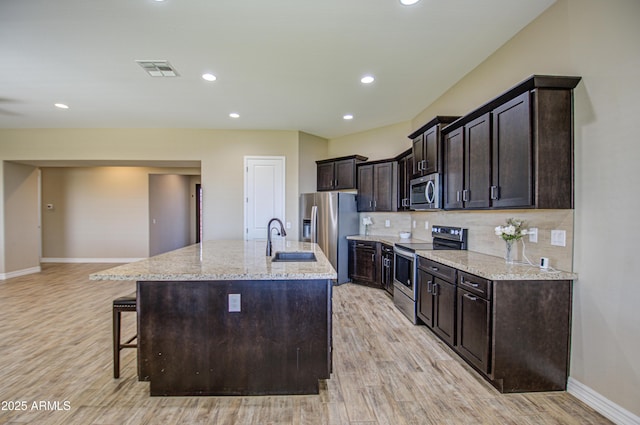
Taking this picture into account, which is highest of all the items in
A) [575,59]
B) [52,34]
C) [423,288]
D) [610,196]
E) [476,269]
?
[52,34]

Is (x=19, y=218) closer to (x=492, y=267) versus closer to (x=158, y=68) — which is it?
(x=158, y=68)

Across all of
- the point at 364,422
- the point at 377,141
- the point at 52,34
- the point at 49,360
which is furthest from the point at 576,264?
the point at 52,34

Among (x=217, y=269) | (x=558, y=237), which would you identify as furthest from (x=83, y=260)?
(x=558, y=237)

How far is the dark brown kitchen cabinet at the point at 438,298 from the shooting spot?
2574 mm

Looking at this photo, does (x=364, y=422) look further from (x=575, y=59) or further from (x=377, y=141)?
(x=377, y=141)

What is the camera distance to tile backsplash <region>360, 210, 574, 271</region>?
2092 millimetres

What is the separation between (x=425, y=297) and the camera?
306 cm

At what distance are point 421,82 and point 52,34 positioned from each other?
3.77 meters

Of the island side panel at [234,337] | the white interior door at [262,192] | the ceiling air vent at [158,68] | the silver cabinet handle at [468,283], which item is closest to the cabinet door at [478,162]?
the silver cabinet handle at [468,283]

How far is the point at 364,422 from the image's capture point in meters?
1.77

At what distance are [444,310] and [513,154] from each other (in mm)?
1514

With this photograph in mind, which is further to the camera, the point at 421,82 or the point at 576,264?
the point at 421,82

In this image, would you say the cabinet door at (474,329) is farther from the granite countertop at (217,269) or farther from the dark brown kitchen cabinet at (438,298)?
the granite countertop at (217,269)

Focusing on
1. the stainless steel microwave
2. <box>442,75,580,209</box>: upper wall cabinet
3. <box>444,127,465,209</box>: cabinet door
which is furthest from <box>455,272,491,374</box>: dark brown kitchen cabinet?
the stainless steel microwave
